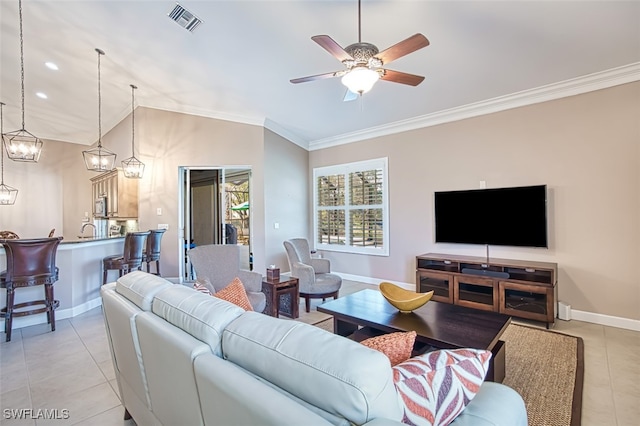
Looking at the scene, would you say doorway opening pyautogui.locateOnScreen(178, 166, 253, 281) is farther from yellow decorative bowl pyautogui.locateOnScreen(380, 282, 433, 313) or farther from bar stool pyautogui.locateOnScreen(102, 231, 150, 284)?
yellow decorative bowl pyautogui.locateOnScreen(380, 282, 433, 313)

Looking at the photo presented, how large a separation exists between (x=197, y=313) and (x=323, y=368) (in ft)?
2.26

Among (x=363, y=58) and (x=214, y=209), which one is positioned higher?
(x=363, y=58)

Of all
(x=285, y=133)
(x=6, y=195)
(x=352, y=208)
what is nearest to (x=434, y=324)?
(x=352, y=208)

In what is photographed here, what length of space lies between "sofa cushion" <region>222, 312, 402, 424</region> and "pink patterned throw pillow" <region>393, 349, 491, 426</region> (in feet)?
0.30

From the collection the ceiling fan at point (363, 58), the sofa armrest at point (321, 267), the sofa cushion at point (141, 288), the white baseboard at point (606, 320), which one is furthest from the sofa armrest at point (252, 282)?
the white baseboard at point (606, 320)

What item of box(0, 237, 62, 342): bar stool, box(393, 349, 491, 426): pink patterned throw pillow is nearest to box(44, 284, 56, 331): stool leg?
box(0, 237, 62, 342): bar stool

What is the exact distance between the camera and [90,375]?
253 centimetres

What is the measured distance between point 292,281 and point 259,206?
2.20 m

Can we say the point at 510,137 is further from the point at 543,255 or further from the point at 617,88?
the point at 543,255

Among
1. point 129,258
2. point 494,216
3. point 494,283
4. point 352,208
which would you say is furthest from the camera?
point 352,208

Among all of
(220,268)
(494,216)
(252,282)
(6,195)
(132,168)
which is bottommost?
(252,282)

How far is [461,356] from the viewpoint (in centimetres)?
109

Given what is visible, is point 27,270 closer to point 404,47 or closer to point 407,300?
point 407,300

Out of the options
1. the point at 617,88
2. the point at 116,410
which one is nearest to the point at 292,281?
the point at 116,410
